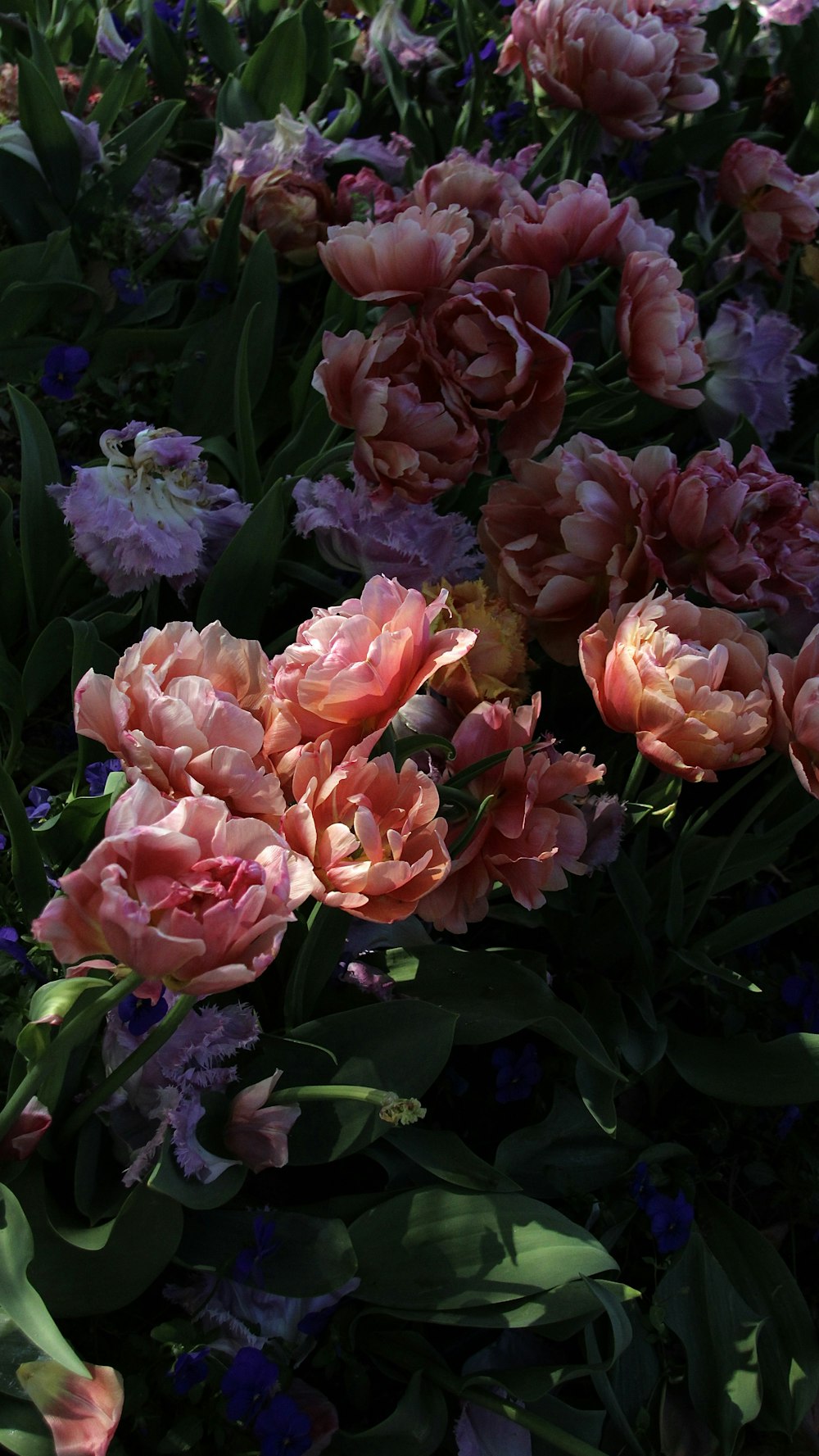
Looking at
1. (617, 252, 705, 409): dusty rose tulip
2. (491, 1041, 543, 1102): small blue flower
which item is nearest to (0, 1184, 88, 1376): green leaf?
(491, 1041, 543, 1102): small blue flower

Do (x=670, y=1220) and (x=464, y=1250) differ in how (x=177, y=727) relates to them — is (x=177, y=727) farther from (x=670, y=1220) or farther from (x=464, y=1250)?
(x=670, y=1220)

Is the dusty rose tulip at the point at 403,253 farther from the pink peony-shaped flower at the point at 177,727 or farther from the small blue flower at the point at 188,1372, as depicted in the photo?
the small blue flower at the point at 188,1372

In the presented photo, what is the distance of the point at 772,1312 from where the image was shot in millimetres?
1292

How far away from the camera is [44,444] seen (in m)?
1.45

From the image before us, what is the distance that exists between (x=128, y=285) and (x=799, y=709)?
130 cm

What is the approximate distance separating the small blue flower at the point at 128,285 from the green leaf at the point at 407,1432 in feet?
5.07

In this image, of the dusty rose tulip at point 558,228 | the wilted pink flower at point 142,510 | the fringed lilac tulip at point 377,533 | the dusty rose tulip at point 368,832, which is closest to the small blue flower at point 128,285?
the wilted pink flower at point 142,510

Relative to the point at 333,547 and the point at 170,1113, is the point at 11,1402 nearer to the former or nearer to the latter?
the point at 170,1113

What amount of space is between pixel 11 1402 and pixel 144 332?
4.62 ft

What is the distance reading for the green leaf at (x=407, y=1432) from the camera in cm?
105

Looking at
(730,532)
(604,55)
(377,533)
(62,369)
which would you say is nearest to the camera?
(730,532)

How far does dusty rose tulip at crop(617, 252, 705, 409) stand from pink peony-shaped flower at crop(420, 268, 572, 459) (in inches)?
4.4

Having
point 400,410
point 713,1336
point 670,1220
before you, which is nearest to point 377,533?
point 400,410

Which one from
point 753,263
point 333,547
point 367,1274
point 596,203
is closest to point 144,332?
point 333,547
